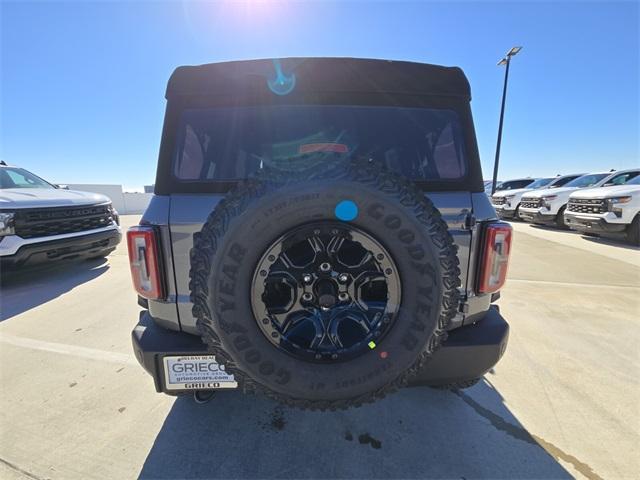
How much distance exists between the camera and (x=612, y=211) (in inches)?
273

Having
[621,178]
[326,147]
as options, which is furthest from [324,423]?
[621,178]

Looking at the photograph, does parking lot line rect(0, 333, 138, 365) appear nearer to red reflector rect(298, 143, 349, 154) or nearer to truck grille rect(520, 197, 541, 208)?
red reflector rect(298, 143, 349, 154)

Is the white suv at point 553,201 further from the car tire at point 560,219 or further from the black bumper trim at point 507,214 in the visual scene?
the black bumper trim at point 507,214

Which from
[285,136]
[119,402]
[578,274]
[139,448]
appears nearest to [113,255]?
[119,402]

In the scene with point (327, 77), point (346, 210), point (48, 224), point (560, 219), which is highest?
point (327, 77)

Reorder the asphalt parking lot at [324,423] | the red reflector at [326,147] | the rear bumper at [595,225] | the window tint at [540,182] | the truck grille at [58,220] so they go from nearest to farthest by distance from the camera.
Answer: the asphalt parking lot at [324,423] → the red reflector at [326,147] → the truck grille at [58,220] → the rear bumper at [595,225] → the window tint at [540,182]

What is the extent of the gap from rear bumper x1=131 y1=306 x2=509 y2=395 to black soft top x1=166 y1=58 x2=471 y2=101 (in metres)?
1.26

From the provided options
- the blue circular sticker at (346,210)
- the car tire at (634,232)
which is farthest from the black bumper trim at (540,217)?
the blue circular sticker at (346,210)

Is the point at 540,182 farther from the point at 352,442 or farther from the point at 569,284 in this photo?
the point at 352,442

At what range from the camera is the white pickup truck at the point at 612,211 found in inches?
267

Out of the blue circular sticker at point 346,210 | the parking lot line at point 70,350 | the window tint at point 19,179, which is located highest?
the window tint at point 19,179

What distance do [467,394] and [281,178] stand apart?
6.48 ft

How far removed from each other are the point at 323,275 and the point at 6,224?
16.1ft

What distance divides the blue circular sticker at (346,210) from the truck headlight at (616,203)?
881cm
